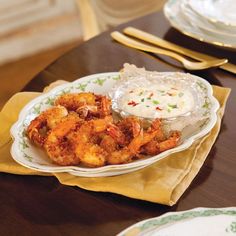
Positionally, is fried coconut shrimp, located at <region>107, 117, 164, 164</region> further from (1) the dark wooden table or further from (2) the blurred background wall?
(2) the blurred background wall

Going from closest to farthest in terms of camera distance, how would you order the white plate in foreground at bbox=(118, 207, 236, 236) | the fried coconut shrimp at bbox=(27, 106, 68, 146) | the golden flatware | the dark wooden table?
1. the white plate in foreground at bbox=(118, 207, 236, 236)
2. the dark wooden table
3. the fried coconut shrimp at bbox=(27, 106, 68, 146)
4. the golden flatware

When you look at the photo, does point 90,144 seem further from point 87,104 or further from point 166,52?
point 166,52

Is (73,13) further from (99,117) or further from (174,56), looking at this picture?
(99,117)

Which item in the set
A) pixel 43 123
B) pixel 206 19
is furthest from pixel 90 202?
pixel 206 19

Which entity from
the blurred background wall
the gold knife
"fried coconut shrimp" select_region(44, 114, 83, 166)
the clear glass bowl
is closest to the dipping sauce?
the clear glass bowl

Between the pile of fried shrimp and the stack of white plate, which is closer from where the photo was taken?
the pile of fried shrimp

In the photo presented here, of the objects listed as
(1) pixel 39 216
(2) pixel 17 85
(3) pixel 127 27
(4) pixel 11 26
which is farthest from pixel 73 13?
(1) pixel 39 216
